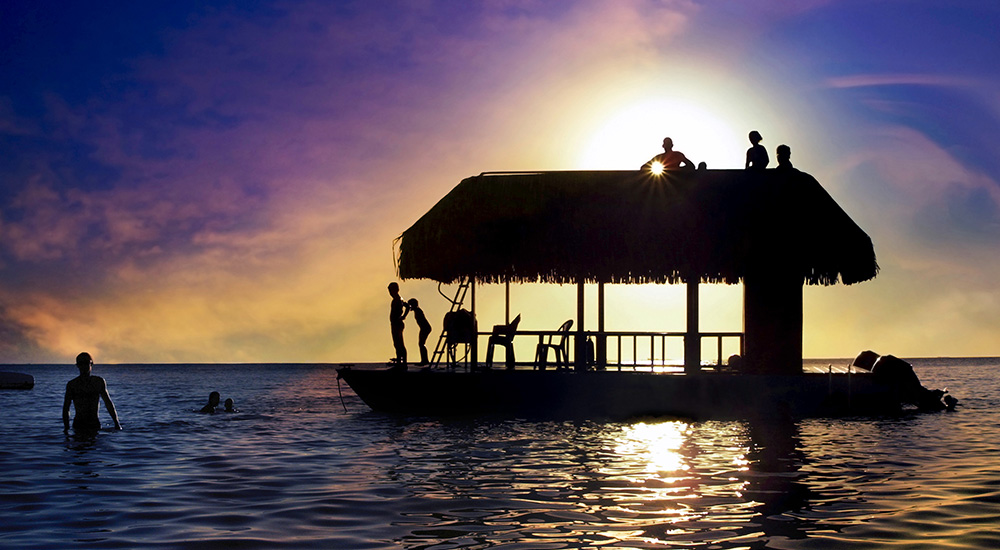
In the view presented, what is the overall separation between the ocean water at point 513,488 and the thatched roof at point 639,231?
3250 mm

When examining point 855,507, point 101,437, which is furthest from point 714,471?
point 101,437

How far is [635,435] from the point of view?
15.8 meters

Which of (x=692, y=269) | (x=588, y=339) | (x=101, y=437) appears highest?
(x=692, y=269)

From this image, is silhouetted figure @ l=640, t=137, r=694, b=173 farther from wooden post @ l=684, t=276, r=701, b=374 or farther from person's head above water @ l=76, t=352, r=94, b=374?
person's head above water @ l=76, t=352, r=94, b=374

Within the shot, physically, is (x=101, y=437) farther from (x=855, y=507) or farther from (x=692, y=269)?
(x=855, y=507)

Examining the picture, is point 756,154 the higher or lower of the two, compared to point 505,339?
higher

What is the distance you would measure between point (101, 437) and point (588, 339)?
9927mm

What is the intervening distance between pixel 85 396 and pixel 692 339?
11627mm

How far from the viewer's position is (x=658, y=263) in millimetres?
18656

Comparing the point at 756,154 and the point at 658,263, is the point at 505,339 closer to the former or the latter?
the point at 658,263

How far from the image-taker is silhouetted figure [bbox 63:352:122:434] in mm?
14528

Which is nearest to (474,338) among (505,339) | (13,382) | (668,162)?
(505,339)

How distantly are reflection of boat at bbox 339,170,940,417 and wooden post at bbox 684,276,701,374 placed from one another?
26mm

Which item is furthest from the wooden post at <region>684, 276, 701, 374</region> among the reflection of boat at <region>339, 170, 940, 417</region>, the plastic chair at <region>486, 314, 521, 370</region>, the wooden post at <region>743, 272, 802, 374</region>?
the plastic chair at <region>486, 314, 521, 370</region>
